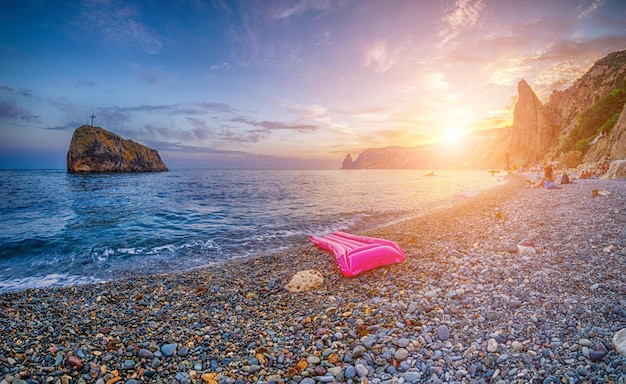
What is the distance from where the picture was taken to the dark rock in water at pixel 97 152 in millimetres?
117000

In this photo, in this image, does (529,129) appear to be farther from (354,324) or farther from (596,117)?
(354,324)

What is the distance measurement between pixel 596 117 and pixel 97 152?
6508 inches

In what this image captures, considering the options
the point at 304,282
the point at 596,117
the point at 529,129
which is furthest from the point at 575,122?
the point at 304,282

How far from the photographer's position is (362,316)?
231 inches

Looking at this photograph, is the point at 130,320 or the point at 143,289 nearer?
the point at 130,320

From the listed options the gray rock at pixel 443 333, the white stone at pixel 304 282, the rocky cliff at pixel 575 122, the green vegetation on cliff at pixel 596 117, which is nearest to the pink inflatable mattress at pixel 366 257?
the white stone at pixel 304 282

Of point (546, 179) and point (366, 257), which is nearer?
point (366, 257)

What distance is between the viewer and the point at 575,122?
78312mm

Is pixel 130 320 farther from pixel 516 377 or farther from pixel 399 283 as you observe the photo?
pixel 516 377

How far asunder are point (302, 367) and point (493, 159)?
751 feet

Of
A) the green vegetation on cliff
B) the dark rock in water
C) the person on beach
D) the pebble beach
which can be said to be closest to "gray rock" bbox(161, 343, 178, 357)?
the pebble beach

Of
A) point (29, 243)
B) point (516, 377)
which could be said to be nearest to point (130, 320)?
point (516, 377)

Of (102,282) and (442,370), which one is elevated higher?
(442,370)

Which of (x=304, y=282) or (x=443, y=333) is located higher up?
(x=443, y=333)
